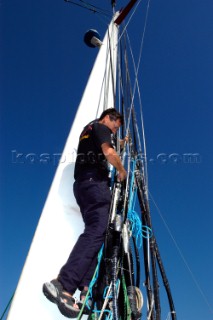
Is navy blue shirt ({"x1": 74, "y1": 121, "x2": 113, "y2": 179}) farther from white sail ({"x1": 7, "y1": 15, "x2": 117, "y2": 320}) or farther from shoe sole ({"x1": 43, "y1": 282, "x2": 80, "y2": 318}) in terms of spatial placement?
shoe sole ({"x1": 43, "y1": 282, "x2": 80, "y2": 318})

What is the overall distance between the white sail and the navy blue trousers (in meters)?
0.36

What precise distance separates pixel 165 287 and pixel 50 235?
975 millimetres

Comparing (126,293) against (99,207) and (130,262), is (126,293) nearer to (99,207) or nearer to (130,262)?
(130,262)

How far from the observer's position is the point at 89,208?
2.18 meters

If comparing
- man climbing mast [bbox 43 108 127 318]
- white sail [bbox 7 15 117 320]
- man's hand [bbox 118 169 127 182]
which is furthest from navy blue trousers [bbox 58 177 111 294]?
white sail [bbox 7 15 117 320]

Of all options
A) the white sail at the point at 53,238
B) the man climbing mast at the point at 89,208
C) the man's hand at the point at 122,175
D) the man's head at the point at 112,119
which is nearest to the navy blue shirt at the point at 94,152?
the man climbing mast at the point at 89,208

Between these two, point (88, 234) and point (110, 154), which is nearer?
point (88, 234)

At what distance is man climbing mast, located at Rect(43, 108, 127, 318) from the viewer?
5.82 feet

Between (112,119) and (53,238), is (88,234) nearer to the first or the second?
(53,238)

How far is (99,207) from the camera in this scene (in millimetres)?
2154

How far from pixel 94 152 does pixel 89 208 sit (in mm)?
514

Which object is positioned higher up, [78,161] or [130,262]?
[78,161]

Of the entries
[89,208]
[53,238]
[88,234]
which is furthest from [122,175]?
[53,238]

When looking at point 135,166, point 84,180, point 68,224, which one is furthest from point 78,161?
point 135,166
